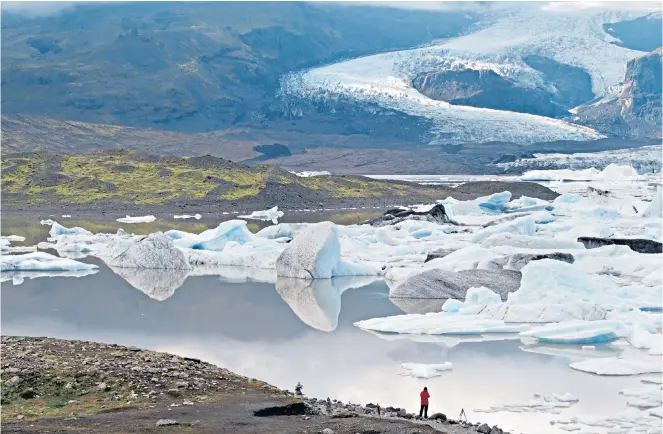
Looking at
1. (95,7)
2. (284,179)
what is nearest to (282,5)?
(95,7)

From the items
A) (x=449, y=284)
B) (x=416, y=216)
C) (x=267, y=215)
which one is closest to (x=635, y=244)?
(x=449, y=284)

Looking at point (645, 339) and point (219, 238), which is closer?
point (645, 339)

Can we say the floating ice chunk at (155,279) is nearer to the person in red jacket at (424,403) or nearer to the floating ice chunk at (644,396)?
the person in red jacket at (424,403)

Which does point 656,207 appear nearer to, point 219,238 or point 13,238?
point 219,238

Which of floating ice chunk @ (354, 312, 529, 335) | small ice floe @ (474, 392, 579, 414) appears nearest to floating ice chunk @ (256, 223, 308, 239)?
floating ice chunk @ (354, 312, 529, 335)

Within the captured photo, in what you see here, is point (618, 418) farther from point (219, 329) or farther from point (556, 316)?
point (219, 329)

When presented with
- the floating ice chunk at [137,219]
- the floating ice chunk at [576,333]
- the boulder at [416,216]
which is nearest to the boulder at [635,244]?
the floating ice chunk at [576,333]
